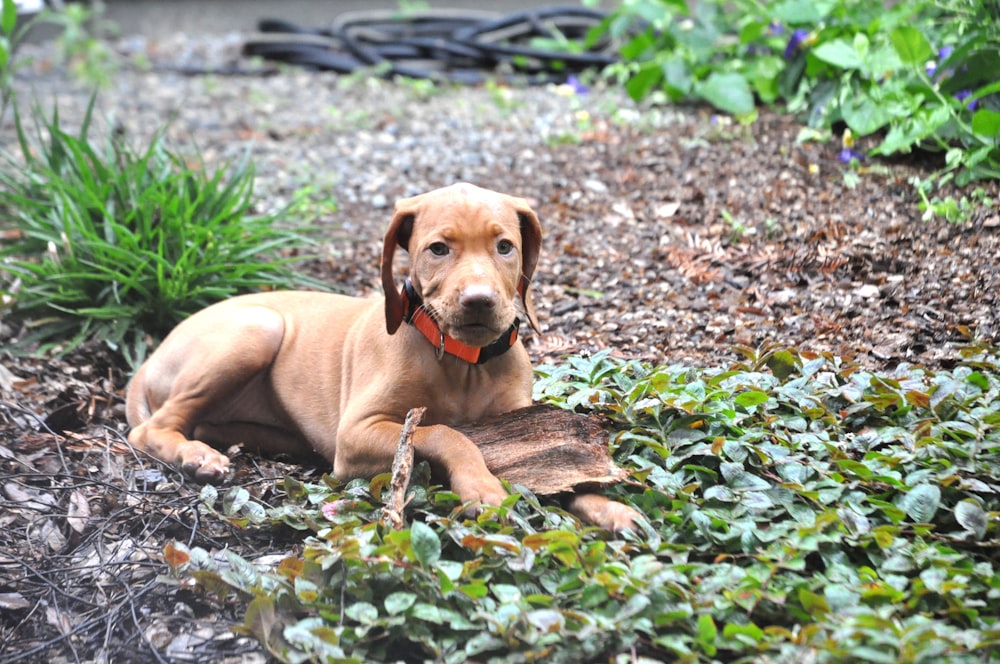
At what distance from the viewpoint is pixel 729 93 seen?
7.26 m

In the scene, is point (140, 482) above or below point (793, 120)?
below

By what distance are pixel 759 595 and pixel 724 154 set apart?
445 centimetres

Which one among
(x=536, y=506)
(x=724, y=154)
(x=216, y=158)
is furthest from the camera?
(x=216, y=158)

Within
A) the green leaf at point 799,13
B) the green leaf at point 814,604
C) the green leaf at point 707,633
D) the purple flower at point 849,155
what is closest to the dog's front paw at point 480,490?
the green leaf at point 707,633

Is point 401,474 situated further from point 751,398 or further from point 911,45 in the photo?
point 911,45

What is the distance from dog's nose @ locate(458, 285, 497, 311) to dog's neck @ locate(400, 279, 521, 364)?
277mm

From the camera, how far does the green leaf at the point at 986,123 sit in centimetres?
525

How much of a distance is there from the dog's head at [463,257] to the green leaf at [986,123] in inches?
112

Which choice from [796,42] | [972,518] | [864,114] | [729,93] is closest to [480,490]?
[972,518]

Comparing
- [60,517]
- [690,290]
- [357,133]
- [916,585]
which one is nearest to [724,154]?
[690,290]

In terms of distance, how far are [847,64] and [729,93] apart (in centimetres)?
114

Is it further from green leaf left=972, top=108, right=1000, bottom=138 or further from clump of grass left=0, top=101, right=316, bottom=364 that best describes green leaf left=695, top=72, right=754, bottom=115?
clump of grass left=0, top=101, right=316, bottom=364

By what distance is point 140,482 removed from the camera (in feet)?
13.2

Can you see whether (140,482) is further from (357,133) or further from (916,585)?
(357,133)
